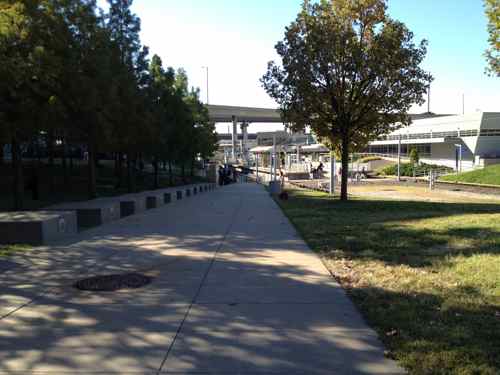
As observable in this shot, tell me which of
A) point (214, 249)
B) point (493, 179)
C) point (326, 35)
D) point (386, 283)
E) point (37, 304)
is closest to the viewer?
point (37, 304)

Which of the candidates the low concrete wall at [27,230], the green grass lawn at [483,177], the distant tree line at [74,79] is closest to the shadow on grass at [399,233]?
the low concrete wall at [27,230]

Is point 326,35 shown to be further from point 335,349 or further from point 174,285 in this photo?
point 335,349

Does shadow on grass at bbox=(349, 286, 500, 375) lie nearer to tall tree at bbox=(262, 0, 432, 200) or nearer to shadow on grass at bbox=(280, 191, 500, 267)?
shadow on grass at bbox=(280, 191, 500, 267)

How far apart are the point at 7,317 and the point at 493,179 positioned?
41833 mm

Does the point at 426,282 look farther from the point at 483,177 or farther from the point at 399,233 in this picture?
the point at 483,177

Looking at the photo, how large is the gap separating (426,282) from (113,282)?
4.23 m

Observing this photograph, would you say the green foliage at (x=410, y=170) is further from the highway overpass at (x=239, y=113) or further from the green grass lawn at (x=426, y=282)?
the green grass lawn at (x=426, y=282)

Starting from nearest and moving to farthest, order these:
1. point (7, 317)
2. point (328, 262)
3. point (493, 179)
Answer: point (7, 317) < point (328, 262) < point (493, 179)

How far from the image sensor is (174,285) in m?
6.56

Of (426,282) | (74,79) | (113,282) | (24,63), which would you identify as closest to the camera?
(426,282)

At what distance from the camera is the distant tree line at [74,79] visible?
1220 cm

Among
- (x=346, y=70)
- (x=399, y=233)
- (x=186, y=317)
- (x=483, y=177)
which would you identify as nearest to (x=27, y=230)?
(x=186, y=317)

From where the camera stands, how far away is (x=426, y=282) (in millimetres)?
6363

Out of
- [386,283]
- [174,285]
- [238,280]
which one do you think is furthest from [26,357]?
[386,283]
